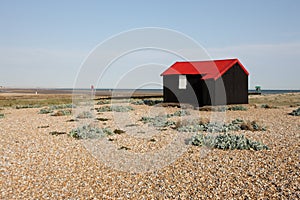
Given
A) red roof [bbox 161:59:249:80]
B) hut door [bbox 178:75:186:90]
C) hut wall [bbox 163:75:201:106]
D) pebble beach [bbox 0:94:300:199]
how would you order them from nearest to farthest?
pebble beach [bbox 0:94:300:199] → red roof [bbox 161:59:249:80] → hut wall [bbox 163:75:201:106] → hut door [bbox 178:75:186:90]

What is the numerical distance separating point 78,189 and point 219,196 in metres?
3.67

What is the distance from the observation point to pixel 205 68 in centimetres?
3019

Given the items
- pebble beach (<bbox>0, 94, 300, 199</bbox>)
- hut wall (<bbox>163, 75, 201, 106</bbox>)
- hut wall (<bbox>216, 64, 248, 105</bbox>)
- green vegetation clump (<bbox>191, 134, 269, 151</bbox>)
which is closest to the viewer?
pebble beach (<bbox>0, 94, 300, 199</bbox>)

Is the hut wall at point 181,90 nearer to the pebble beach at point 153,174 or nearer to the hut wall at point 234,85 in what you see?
the hut wall at point 234,85

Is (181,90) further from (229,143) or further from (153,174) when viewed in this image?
(153,174)

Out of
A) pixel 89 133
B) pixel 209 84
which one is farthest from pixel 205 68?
pixel 89 133

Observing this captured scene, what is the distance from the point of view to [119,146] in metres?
12.3

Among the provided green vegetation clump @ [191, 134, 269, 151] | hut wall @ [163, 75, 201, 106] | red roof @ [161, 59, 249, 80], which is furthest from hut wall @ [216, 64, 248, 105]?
green vegetation clump @ [191, 134, 269, 151]

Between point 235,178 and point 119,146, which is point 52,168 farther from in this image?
point 235,178

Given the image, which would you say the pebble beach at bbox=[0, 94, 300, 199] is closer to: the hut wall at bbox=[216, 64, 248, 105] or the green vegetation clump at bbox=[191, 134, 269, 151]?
the green vegetation clump at bbox=[191, 134, 269, 151]

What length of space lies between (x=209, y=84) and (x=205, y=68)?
114 inches

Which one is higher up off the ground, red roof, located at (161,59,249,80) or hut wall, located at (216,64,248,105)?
red roof, located at (161,59,249,80)

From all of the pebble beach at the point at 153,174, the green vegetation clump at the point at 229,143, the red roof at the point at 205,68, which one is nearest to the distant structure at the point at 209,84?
the red roof at the point at 205,68

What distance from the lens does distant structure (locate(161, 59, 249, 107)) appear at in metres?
28.2
